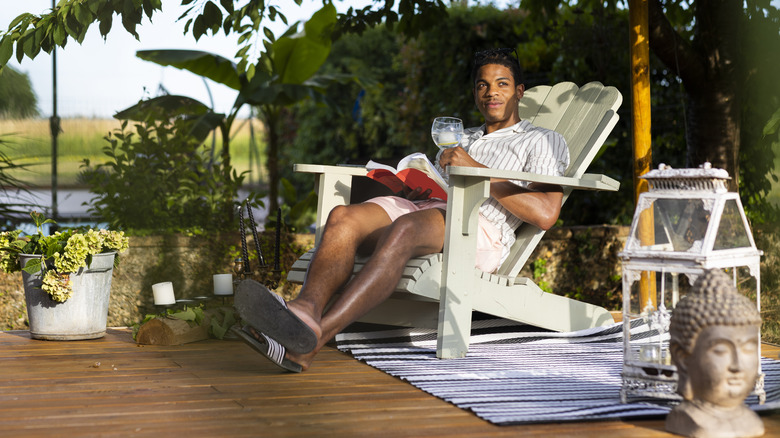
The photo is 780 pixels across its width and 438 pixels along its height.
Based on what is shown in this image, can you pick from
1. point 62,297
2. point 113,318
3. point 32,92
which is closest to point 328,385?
point 62,297

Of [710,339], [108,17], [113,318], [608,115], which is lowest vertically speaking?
[113,318]

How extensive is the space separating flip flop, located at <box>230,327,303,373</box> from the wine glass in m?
0.93

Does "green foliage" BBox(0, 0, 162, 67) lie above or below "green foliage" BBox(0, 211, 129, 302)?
above

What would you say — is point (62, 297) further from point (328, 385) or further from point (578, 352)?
point (578, 352)

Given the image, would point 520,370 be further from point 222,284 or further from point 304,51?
point 304,51

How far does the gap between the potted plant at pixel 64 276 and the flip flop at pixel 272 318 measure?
1287 millimetres

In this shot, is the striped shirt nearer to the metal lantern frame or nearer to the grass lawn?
the metal lantern frame

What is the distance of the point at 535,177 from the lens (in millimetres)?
2834

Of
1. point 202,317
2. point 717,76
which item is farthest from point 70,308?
point 717,76

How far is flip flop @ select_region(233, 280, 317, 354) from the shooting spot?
2.46 metres

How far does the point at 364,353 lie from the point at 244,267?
916 millimetres

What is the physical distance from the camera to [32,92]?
6.33 meters

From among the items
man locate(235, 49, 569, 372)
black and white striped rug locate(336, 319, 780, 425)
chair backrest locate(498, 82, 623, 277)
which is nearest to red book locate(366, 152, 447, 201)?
man locate(235, 49, 569, 372)

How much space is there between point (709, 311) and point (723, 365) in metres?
0.13
